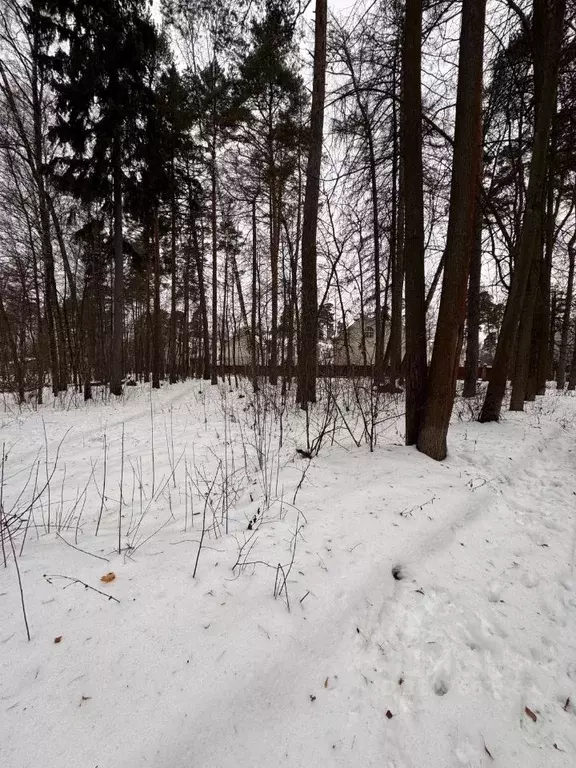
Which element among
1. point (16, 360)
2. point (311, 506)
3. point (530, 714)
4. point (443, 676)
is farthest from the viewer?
point (16, 360)

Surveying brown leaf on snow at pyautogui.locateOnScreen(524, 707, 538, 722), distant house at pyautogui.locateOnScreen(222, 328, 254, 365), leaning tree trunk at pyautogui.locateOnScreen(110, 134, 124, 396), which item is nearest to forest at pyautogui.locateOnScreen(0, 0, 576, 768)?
brown leaf on snow at pyautogui.locateOnScreen(524, 707, 538, 722)

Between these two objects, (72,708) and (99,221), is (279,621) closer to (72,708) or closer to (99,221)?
(72,708)

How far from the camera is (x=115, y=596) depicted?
1553 millimetres

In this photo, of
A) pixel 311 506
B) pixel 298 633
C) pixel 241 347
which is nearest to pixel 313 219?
pixel 311 506

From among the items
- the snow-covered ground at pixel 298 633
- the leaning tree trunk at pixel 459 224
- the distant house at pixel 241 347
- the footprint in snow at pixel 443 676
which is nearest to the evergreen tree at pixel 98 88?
the distant house at pixel 241 347

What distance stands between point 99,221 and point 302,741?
13052 millimetres

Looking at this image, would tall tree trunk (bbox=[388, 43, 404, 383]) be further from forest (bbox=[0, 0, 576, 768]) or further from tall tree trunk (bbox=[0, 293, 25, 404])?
tall tree trunk (bbox=[0, 293, 25, 404])

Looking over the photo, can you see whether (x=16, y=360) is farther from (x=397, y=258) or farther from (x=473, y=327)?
(x=473, y=327)

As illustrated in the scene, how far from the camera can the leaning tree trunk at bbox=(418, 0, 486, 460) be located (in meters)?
3.26

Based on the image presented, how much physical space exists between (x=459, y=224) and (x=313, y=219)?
12.9ft

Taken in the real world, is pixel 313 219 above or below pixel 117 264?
below

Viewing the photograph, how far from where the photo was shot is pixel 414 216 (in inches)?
149

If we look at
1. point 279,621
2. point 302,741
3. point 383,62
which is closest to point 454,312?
point 279,621

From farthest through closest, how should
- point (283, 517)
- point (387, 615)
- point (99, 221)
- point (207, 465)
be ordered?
point (99, 221)
point (207, 465)
point (283, 517)
point (387, 615)
